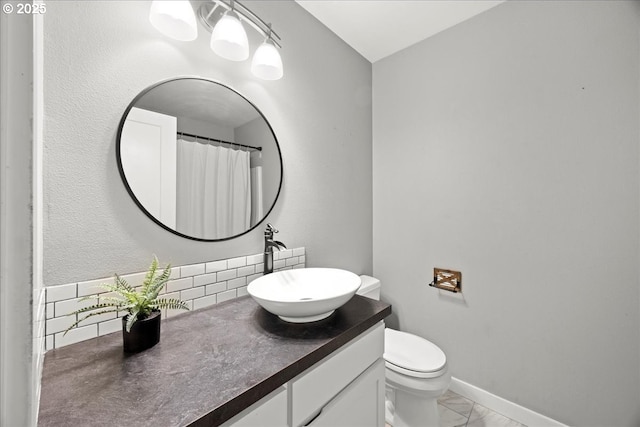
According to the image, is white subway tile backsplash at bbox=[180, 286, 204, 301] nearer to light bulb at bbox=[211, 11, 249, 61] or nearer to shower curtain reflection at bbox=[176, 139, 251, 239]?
shower curtain reflection at bbox=[176, 139, 251, 239]

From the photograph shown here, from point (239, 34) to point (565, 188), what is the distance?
176cm

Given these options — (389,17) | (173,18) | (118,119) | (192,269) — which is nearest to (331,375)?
(192,269)

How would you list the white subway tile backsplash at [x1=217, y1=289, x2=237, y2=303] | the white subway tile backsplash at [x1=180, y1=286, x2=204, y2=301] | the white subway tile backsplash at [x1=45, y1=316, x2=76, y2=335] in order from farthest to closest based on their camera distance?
the white subway tile backsplash at [x1=217, y1=289, x2=237, y2=303] < the white subway tile backsplash at [x1=180, y1=286, x2=204, y2=301] < the white subway tile backsplash at [x1=45, y1=316, x2=76, y2=335]

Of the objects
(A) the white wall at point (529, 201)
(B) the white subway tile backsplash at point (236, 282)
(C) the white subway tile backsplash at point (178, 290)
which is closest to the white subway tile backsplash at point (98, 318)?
(C) the white subway tile backsplash at point (178, 290)

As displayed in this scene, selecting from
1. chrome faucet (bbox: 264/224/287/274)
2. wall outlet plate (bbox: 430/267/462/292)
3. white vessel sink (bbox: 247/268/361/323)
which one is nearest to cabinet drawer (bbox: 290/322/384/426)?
white vessel sink (bbox: 247/268/361/323)

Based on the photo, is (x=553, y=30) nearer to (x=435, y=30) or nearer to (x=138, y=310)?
(x=435, y=30)

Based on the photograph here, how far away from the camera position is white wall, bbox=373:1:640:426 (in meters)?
1.24

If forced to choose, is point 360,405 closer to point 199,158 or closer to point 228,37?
point 199,158

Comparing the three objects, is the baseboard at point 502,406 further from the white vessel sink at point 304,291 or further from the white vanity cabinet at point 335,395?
the white vessel sink at point 304,291

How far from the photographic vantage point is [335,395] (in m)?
0.85

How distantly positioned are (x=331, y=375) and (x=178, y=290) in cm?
67

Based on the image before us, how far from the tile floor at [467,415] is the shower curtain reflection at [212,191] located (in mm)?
1600

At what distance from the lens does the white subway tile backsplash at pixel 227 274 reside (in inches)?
46.1

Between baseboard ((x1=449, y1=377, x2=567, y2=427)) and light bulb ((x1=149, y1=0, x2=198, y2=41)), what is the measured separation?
241 cm
